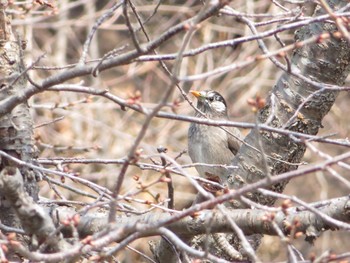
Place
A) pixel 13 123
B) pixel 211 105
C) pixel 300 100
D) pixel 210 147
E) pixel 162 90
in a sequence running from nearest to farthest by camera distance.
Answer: pixel 13 123
pixel 300 100
pixel 210 147
pixel 211 105
pixel 162 90

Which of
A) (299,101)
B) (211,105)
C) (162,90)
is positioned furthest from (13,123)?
(162,90)

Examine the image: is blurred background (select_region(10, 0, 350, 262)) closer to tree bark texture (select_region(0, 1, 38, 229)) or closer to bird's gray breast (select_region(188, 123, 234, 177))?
bird's gray breast (select_region(188, 123, 234, 177))

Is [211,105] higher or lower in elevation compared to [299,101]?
lower

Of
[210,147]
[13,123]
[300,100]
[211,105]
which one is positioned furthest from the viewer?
[211,105]

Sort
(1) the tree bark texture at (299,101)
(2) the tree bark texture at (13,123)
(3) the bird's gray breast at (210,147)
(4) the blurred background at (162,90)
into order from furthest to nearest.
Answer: (4) the blurred background at (162,90) → (3) the bird's gray breast at (210,147) → (1) the tree bark texture at (299,101) → (2) the tree bark texture at (13,123)

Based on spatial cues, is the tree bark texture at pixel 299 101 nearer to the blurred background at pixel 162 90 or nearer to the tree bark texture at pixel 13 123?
the tree bark texture at pixel 13 123

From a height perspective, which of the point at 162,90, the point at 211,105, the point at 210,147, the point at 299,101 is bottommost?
the point at 162,90

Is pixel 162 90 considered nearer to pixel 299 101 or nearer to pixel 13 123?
pixel 299 101

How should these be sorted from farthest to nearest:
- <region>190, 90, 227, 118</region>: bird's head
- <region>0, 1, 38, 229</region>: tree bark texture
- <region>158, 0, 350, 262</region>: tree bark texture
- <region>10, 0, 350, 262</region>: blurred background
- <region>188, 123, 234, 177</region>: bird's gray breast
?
<region>10, 0, 350, 262</region>: blurred background < <region>190, 90, 227, 118</region>: bird's head < <region>188, 123, 234, 177</region>: bird's gray breast < <region>158, 0, 350, 262</region>: tree bark texture < <region>0, 1, 38, 229</region>: tree bark texture

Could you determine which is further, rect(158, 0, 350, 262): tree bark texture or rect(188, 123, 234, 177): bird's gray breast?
rect(188, 123, 234, 177): bird's gray breast

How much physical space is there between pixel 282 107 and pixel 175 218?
5.95ft

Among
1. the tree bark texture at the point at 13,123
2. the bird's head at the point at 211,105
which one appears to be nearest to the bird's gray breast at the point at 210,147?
the bird's head at the point at 211,105

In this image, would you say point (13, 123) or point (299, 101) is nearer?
point (13, 123)

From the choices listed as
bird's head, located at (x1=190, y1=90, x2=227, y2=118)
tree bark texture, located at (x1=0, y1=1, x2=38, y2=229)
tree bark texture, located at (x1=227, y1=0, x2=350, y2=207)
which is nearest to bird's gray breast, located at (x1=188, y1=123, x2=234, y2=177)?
bird's head, located at (x1=190, y1=90, x2=227, y2=118)
